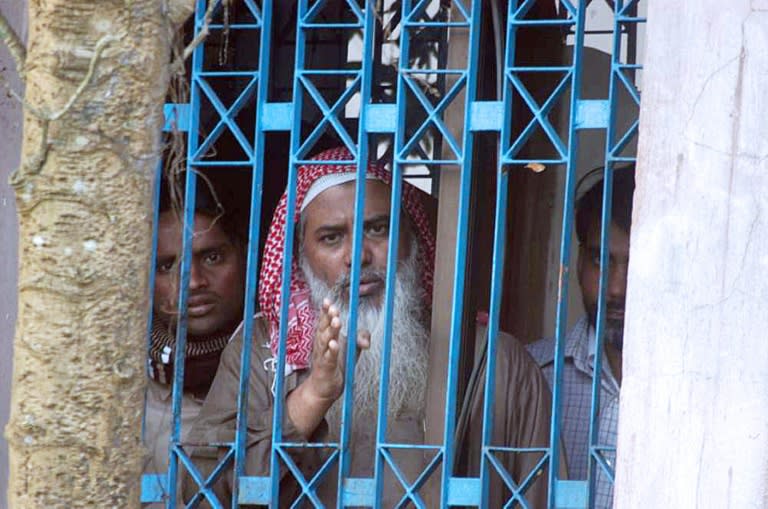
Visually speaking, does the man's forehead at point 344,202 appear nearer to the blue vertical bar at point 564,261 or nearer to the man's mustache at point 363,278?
the man's mustache at point 363,278

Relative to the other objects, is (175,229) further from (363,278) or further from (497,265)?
(497,265)

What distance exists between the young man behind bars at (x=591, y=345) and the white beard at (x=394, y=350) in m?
0.49

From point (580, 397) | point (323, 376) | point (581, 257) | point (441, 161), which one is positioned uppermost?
point (441, 161)

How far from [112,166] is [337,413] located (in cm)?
236

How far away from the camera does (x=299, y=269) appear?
5000 mm

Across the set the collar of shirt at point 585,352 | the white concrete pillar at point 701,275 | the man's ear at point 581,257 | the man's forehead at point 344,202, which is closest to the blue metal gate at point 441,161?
the white concrete pillar at point 701,275

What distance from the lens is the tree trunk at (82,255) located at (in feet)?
7.64

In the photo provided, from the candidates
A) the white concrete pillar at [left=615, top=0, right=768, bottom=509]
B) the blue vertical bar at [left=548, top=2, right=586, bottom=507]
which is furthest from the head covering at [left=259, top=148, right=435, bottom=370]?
the white concrete pillar at [left=615, top=0, right=768, bottom=509]

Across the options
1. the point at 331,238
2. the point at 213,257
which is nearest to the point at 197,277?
the point at 213,257

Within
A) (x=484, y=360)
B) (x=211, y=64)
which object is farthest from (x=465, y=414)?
(x=211, y=64)

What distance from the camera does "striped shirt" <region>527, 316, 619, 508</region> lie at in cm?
482

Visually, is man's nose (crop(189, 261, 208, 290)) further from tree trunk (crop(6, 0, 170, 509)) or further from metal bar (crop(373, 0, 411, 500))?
tree trunk (crop(6, 0, 170, 509))

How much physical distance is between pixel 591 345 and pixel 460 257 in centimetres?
132

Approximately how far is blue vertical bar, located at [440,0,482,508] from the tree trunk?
1607mm
